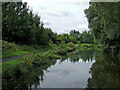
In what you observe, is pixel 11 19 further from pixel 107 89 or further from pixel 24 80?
pixel 107 89

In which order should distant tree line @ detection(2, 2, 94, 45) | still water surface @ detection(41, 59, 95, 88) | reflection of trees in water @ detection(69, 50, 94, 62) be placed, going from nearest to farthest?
still water surface @ detection(41, 59, 95, 88) → reflection of trees in water @ detection(69, 50, 94, 62) → distant tree line @ detection(2, 2, 94, 45)

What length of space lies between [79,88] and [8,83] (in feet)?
13.1

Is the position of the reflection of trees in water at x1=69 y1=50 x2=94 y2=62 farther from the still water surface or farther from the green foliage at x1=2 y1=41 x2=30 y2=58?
the green foliage at x1=2 y1=41 x2=30 y2=58

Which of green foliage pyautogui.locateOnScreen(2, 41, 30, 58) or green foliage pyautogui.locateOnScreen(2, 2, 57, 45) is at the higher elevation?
green foliage pyautogui.locateOnScreen(2, 2, 57, 45)

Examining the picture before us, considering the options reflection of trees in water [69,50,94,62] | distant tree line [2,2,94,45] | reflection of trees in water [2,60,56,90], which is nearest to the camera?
reflection of trees in water [2,60,56,90]

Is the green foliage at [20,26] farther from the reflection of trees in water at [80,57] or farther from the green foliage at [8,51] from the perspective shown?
the reflection of trees in water at [80,57]

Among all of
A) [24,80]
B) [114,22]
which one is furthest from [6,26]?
[114,22]

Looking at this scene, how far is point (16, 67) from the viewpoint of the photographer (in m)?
8.77

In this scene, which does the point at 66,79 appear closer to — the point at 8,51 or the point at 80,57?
the point at 8,51

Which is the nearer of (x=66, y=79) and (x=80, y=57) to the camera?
(x=66, y=79)

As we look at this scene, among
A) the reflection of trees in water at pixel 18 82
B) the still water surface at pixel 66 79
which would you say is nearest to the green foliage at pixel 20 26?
the still water surface at pixel 66 79

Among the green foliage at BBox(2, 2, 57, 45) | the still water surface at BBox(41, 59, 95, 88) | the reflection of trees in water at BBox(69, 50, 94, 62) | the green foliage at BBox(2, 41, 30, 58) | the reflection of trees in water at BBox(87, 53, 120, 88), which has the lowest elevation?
the still water surface at BBox(41, 59, 95, 88)

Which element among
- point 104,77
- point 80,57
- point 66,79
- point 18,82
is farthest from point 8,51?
point 80,57

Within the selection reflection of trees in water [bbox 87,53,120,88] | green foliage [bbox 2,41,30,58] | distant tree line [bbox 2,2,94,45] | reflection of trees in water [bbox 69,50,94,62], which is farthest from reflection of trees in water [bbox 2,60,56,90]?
distant tree line [bbox 2,2,94,45]
